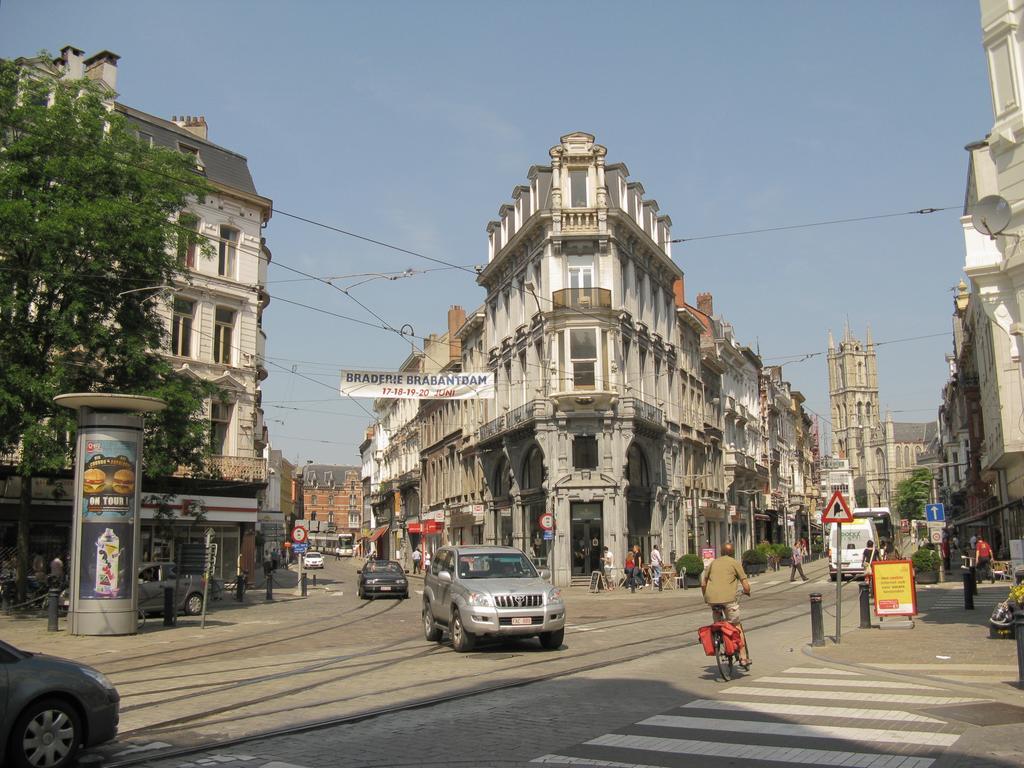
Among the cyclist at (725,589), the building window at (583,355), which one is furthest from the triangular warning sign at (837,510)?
the building window at (583,355)

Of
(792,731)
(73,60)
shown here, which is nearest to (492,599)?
(792,731)

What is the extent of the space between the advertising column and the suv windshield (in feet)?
26.1

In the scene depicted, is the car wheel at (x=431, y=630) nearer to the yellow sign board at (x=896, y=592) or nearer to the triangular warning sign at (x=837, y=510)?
the triangular warning sign at (x=837, y=510)

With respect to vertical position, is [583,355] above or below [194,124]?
below

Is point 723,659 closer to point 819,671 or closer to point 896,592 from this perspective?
Result: point 819,671

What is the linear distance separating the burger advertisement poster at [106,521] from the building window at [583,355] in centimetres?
2283

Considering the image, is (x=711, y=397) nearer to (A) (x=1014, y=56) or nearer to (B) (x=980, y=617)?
(B) (x=980, y=617)

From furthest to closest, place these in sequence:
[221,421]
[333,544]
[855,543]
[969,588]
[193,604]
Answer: [333,544], [855,543], [221,421], [193,604], [969,588]

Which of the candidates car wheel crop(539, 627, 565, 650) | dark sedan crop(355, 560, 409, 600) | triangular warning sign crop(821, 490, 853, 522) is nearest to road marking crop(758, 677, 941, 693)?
car wheel crop(539, 627, 565, 650)

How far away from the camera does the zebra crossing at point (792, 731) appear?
738 centimetres

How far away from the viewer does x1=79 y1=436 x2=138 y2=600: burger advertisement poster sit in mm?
19312

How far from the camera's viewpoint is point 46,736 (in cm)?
723

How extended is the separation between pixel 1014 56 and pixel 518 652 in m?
12.6

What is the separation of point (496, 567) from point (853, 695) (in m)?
7.42
